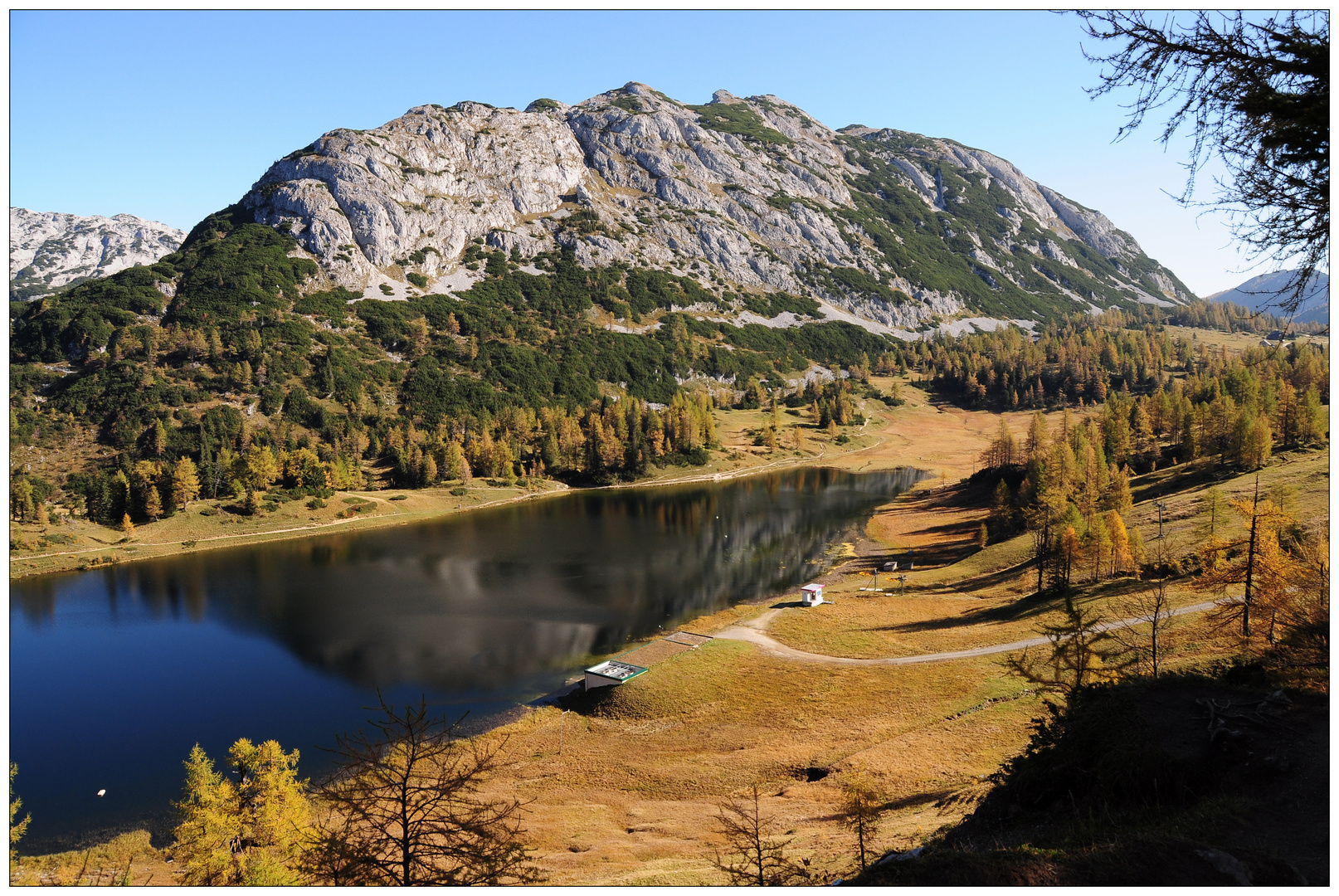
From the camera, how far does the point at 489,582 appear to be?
219 ft

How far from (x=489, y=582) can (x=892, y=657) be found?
1583 inches

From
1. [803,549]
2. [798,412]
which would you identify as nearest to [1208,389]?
[803,549]

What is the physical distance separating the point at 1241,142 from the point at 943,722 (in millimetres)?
28866

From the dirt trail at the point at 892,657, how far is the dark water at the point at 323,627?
25.7 ft

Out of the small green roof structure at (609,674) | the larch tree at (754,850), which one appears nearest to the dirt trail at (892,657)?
the small green roof structure at (609,674)

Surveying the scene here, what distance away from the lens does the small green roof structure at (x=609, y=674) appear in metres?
41.7

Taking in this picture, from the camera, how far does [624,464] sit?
427 ft

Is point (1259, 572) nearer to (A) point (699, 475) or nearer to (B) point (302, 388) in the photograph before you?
(A) point (699, 475)

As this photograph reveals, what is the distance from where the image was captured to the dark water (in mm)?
36844

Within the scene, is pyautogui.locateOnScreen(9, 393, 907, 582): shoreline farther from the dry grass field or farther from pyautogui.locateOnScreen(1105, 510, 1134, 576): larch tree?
pyautogui.locateOnScreen(1105, 510, 1134, 576): larch tree

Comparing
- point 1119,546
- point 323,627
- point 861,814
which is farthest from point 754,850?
point 323,627

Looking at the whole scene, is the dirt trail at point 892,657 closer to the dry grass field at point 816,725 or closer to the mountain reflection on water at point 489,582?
the dry grass field at point 816,725

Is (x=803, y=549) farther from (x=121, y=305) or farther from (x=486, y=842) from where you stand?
(x=121, y=305)

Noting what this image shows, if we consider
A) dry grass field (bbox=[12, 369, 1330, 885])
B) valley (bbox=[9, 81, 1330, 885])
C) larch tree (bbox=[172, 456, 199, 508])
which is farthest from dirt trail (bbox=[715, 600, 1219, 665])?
larch tree (bbox=[172, 456, 199, 508])
